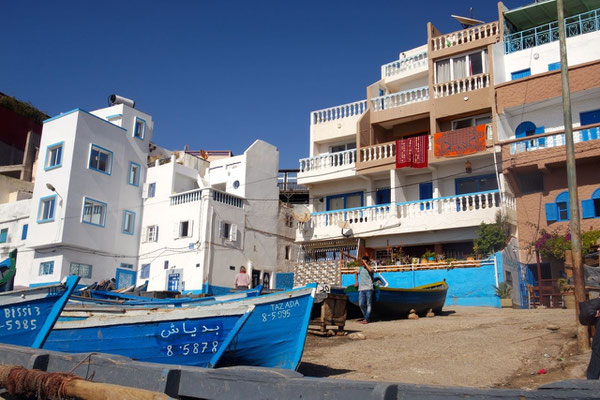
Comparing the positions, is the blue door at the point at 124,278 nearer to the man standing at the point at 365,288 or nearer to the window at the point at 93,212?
the window at the point at 93,212

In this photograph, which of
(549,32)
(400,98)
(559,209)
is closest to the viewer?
(559,209)

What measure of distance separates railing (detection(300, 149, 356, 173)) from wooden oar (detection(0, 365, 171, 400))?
22.5 metres

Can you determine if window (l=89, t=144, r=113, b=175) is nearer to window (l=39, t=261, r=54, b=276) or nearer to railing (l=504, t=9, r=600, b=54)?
window (l=39, t=261, r=54, b=276)

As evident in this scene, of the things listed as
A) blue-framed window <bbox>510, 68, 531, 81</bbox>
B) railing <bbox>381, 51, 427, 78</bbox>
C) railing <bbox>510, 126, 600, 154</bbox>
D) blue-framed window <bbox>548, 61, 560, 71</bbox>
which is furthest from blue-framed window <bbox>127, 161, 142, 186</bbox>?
blue-framed window <bbox>548, 61, 560, 71</bbox>

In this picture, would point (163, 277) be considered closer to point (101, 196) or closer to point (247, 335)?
point (101, 196)

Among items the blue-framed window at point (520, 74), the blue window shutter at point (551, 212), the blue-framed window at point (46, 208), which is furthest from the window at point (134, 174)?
the blue window shutter at point (551, 212)

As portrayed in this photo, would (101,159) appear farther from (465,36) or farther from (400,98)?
(465,36)

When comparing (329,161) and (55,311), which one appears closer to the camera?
(55,311)

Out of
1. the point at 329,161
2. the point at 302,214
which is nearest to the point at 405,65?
the point at 329,161

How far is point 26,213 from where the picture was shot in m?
33.1

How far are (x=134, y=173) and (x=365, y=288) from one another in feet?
70.9

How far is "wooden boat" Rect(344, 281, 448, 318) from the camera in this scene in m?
16.4

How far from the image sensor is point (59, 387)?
5.71 m

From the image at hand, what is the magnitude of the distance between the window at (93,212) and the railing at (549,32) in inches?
875
